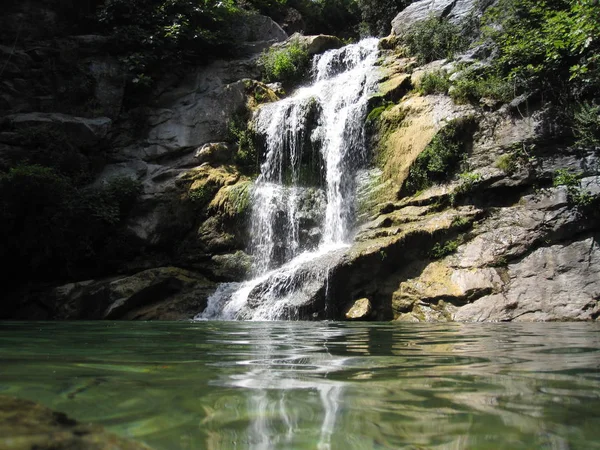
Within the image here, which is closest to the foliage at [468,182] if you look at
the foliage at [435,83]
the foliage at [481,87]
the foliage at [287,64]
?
Result: the foliage at [481,87]

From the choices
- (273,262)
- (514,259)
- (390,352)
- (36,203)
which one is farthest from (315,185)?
(390,352)

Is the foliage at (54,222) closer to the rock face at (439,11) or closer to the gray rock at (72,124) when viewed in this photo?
the gray rock at (72,124)

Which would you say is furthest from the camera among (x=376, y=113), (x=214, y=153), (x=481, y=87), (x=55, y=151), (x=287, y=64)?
(x=287, y=64)

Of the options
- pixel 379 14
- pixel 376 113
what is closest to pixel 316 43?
pixel 379 14

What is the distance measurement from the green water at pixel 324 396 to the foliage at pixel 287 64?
14.2m

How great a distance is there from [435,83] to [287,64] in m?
6.00

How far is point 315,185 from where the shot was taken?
12.4 m

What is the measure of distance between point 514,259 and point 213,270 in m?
6.92

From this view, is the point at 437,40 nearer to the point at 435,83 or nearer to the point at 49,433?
the point at 435,83

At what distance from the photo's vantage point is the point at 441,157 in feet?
32.7

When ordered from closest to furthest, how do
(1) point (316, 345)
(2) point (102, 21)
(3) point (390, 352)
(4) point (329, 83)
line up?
(3) point (390, 352)
(1) point (316, 345)
(4) point (329, 83)
(2) point (102, 21)

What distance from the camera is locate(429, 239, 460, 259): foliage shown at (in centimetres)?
872

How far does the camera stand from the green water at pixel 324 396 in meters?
1.20

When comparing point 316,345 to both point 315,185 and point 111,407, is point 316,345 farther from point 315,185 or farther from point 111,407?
point 315,185
